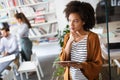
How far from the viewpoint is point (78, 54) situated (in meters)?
1.30

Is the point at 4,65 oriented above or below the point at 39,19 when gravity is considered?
below

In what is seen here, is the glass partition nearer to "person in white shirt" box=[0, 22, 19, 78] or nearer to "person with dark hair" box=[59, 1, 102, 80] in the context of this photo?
"person with dark hair" box=[59, 1, 102, 80]

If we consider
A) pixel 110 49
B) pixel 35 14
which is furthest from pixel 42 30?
pixel 110 49

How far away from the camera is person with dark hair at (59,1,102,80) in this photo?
1258mm

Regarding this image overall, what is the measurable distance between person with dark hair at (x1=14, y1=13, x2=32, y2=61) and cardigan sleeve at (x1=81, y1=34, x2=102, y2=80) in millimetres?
3345

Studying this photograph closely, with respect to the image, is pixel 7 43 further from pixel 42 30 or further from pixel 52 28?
pixel 52 28

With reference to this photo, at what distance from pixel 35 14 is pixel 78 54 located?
3976 millimetres

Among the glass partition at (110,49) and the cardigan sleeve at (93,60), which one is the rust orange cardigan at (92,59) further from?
the glass partition at (110,49)

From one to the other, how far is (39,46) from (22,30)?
118 cm

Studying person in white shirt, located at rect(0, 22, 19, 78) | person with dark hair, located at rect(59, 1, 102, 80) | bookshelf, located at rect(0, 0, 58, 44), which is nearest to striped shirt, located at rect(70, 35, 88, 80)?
person with dark hair, located at rect(59, 1, 102, 80)

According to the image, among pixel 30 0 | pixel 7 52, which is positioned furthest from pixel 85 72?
pixel 30 0

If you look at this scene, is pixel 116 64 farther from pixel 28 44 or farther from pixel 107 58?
pixel 28 44

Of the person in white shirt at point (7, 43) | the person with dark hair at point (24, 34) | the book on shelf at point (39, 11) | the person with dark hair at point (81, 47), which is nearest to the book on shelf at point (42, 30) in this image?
the book on shelf at point (39, 11)

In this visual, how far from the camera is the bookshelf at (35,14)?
16.8ft
